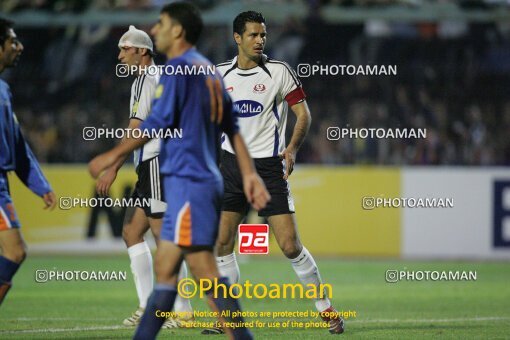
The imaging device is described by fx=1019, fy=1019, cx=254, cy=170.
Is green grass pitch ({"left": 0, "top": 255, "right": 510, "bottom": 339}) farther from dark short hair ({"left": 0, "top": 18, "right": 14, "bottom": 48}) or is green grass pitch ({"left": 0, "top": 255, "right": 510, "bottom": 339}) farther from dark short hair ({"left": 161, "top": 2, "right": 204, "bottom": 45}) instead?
dark short hair ({"left": 161, "top": 2, "right": 204, "bottom": 45})

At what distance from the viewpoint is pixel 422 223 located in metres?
15.3

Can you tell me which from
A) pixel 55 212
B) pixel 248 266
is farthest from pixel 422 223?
pixel 55 212

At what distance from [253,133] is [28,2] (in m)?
10.8

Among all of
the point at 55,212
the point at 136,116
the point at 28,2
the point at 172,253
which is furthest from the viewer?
the point at 28,2

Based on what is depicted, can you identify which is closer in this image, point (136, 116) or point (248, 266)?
point (136, 116)

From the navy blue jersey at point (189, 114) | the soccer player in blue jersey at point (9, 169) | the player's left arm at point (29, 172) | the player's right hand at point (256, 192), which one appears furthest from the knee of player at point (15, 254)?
the player's right hand at point (256, 192)

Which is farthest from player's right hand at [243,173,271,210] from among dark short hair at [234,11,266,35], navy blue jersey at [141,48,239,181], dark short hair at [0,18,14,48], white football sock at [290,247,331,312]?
dark short hair at [234,11,266,35]

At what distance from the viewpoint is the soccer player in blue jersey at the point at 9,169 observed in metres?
6.46

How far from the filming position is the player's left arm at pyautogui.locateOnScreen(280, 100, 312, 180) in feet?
26.1

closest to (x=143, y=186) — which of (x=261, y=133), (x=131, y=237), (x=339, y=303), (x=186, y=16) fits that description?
(x=131, y=237)

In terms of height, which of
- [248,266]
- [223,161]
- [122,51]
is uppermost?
[122,51]

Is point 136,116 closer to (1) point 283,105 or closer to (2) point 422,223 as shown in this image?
(1) point 283,105

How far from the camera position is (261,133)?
816 centimetres

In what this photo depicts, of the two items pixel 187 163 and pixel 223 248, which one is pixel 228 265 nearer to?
pixel 223 248
